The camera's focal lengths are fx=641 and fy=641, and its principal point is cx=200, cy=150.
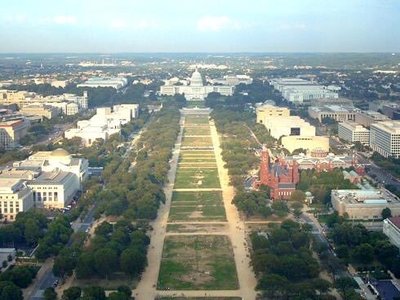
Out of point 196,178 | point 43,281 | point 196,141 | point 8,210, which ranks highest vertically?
point 8,210

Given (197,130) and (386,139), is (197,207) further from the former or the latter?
(197,130)

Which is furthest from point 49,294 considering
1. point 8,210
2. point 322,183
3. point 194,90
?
point 194,90

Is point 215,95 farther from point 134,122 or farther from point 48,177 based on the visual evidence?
point 48,177

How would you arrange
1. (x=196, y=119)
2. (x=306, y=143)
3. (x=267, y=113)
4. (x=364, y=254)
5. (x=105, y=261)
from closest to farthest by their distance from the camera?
(x=105, y=261) → (x=364, y=254) → (x=306, y=143) → (x=267, y=113) → (x=196, y=119)

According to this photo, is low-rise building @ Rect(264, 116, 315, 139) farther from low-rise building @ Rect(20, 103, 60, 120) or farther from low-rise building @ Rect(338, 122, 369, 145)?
low-rise building @ Rect(20, 103, 60, 120)

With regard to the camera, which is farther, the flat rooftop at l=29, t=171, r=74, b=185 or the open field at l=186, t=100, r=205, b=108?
the open field at l=186, t=100, r=205, b=108

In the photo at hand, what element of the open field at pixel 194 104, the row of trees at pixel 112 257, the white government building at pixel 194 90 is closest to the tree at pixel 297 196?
the row of trees at pixel 112 257

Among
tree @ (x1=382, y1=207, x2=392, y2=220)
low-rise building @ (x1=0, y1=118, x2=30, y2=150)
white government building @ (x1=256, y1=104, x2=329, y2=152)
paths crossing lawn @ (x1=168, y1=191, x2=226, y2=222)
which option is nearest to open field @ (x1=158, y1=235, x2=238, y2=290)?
paths crossing lawn @ (x1=168, y1=191, x2=226, y2=222)
